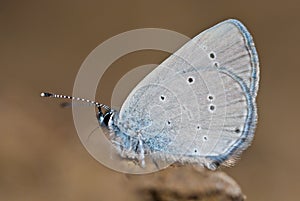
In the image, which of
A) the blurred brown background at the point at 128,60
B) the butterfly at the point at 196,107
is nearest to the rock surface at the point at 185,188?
the butterfly at the point at 196,107

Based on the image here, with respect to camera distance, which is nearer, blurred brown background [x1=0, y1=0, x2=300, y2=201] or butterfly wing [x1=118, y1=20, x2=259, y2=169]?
butterfly wing [x1=118, y1=20, x2=259, y2=169]

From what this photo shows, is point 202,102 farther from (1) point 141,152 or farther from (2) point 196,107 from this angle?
(1) point 141,152

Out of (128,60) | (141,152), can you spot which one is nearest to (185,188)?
(141,152)

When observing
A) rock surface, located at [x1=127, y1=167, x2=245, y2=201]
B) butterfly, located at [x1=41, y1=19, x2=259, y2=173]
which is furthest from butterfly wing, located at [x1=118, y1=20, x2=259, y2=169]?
rock surface, located at [x1=127, y1=167, x2=245, y2=201]

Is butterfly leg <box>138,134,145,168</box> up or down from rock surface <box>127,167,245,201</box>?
down

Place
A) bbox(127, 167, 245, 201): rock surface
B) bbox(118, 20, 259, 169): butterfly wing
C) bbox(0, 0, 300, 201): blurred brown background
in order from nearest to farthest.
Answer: bbox(127, 167, 245, 201): rock surface
bbox(118, 20, 259, 169): butterfly wing
bbox(0, 0, 300, 201): blurred brown background

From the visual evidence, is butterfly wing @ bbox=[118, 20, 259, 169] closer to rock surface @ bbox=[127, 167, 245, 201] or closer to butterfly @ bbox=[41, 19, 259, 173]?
butterfly @ bbox=[41, 19, 259, 173]

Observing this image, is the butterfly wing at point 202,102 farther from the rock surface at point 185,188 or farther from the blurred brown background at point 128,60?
the rock surface at point 185,188
